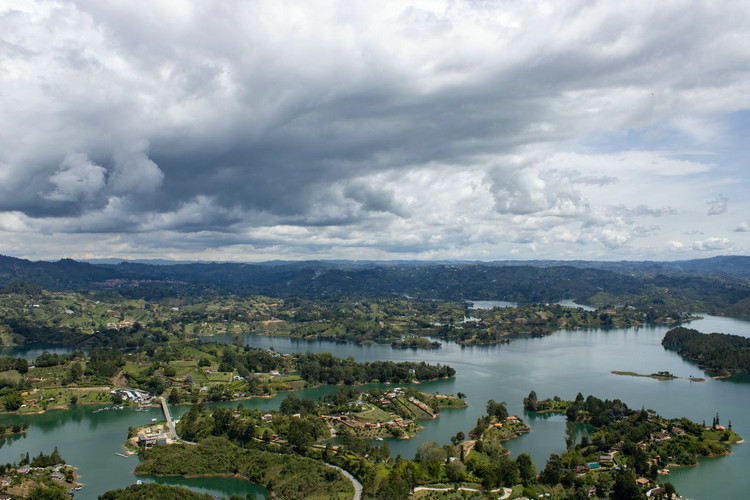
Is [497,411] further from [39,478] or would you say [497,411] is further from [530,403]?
[39,478]

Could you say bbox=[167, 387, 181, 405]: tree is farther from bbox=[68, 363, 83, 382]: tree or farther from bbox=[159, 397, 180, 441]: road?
bbox=[68, 363, 83, 382]: tree

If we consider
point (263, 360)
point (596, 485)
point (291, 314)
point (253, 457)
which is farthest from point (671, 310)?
point (253, 457)

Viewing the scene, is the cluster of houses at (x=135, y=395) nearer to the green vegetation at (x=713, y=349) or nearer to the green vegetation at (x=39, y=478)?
the green vegetation at (x=39, y=478)

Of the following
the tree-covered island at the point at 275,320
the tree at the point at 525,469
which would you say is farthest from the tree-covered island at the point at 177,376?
the tree at the point at 525,469

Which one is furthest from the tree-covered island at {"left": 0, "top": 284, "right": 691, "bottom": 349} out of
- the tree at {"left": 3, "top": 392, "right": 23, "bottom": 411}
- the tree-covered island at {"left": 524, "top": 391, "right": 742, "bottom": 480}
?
the tree-covered island at {"left": 524, "top": 391, "right": 742, "bottom": 480}

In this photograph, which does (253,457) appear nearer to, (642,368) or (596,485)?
(596,485)

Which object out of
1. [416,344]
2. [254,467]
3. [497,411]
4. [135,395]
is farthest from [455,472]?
[416,344]
